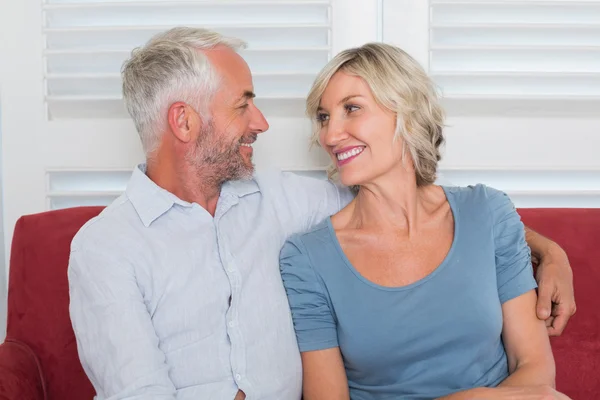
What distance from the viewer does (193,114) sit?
1.57 metres

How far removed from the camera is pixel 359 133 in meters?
1.53

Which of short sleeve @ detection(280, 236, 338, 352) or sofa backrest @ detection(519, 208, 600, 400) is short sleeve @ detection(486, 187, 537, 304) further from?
short sleeve @ detection(280, 236, 338, 352)

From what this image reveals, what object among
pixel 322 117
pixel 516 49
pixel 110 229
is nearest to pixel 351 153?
pixel 322 117

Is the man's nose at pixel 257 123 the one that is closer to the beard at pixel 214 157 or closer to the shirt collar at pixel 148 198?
the beard at pixel 214 157

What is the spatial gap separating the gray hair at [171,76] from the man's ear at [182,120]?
11 mm

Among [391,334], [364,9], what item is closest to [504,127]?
[364,9]

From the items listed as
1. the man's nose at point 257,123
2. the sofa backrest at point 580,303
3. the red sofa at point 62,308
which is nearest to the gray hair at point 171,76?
the man's nose at point 257,123

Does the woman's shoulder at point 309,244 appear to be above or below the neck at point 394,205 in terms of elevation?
below

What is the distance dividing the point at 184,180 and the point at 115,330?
1.17 ft

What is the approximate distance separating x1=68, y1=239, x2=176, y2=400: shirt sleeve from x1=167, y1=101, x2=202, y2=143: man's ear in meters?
0.30

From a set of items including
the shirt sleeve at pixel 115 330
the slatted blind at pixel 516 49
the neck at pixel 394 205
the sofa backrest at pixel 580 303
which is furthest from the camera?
the slatted blind at pixel 516 49

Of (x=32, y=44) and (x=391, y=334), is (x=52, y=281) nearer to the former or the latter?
(x=32, y=44)

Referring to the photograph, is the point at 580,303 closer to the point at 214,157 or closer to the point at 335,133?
the point at 335,133

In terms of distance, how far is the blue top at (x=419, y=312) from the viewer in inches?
58.8
